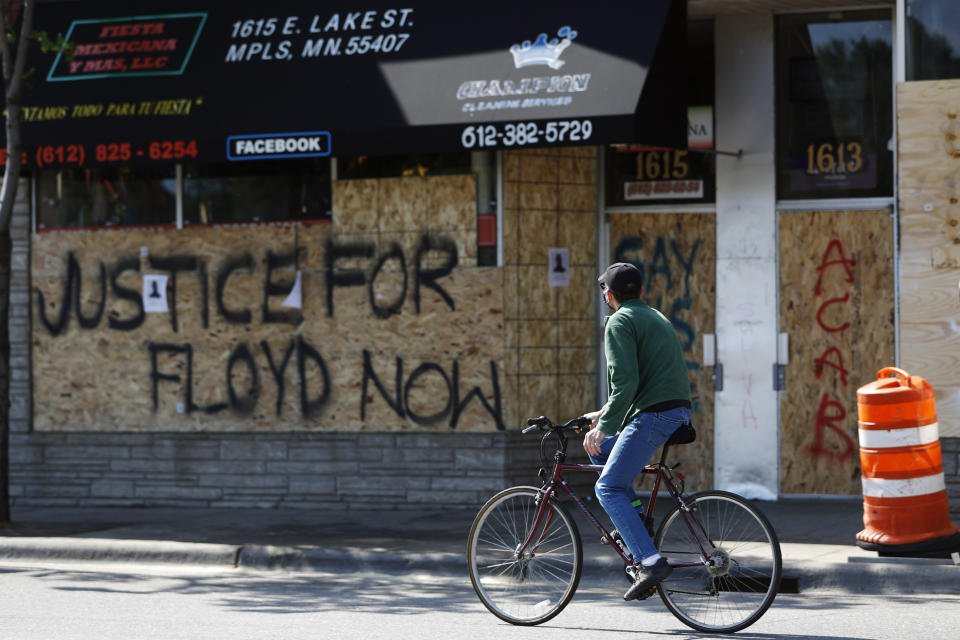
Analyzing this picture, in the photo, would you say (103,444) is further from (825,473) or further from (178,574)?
(825,473)

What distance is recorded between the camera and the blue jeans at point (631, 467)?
23.5 feet

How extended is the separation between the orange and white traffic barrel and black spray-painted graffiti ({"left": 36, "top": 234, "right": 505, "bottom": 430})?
12.9 ft

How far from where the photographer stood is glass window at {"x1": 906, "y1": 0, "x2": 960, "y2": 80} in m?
11.2

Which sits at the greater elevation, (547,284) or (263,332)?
(547,284)

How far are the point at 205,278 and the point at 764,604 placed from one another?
288 inches

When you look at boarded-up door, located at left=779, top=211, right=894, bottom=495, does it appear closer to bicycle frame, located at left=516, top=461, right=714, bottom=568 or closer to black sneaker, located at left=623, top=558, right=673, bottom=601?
bicycle frame, located at left=516, top=461, right=714, bottom=568

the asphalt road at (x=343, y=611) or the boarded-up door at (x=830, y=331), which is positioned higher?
the boarded-up door at (x=830, y=331)

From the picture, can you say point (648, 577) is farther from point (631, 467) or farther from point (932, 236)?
point (932, 236)

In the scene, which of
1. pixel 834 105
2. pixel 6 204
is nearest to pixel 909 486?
pixel 834 105

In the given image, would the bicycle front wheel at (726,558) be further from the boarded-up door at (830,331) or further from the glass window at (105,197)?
the glass window at (105,197)

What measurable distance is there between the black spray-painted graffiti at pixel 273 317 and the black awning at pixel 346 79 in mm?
1101

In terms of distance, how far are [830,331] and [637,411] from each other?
17.8ft

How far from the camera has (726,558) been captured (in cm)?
707

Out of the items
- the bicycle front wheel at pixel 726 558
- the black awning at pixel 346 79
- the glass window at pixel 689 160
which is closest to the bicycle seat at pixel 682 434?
the bicycle front wheel at pixel 726 558
